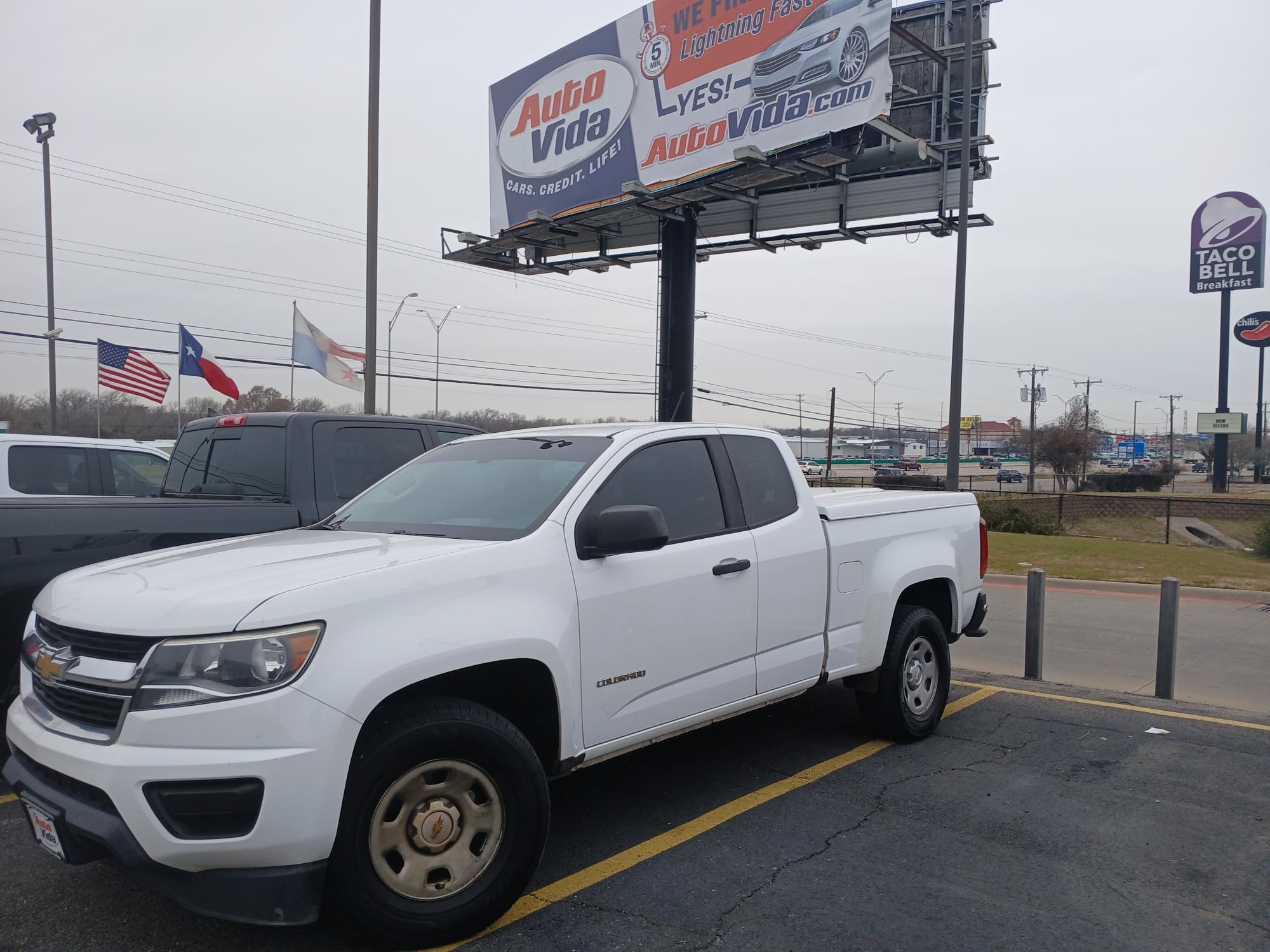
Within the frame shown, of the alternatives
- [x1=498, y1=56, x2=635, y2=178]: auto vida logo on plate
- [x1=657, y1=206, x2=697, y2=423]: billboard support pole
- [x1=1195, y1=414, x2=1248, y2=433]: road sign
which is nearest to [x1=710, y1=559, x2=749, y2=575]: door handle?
[x1=657, y1=206, x2=697, y2=423]: billboard support pole

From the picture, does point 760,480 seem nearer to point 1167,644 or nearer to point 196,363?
point 1167,644

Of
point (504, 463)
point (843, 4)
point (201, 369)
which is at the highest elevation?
point (843, 4)

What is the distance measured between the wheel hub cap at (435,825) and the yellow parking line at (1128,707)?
4.64 m

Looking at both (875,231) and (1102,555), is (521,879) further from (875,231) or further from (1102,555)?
(875,231)

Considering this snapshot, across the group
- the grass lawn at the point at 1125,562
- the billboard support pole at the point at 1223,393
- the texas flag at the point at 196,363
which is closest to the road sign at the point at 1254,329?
the billboard support pole at the point at 1223,393

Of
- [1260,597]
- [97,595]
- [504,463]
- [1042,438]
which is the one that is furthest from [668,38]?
[1042,438]

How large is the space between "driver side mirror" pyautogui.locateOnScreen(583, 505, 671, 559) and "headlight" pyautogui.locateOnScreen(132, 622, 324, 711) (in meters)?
1.28

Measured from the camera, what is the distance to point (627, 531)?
3732 mm

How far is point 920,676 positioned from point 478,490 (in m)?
3.20

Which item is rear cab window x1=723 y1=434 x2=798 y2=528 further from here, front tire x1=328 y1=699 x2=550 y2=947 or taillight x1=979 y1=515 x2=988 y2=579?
taillight x1=979 y1=515 x2=988 y2=579

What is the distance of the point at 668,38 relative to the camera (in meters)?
21.5

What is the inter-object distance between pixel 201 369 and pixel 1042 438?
39.9 metres

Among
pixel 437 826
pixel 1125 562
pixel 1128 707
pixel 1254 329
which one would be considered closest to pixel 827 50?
pixel 1125 562

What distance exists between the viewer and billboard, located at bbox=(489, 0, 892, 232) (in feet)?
60.2
